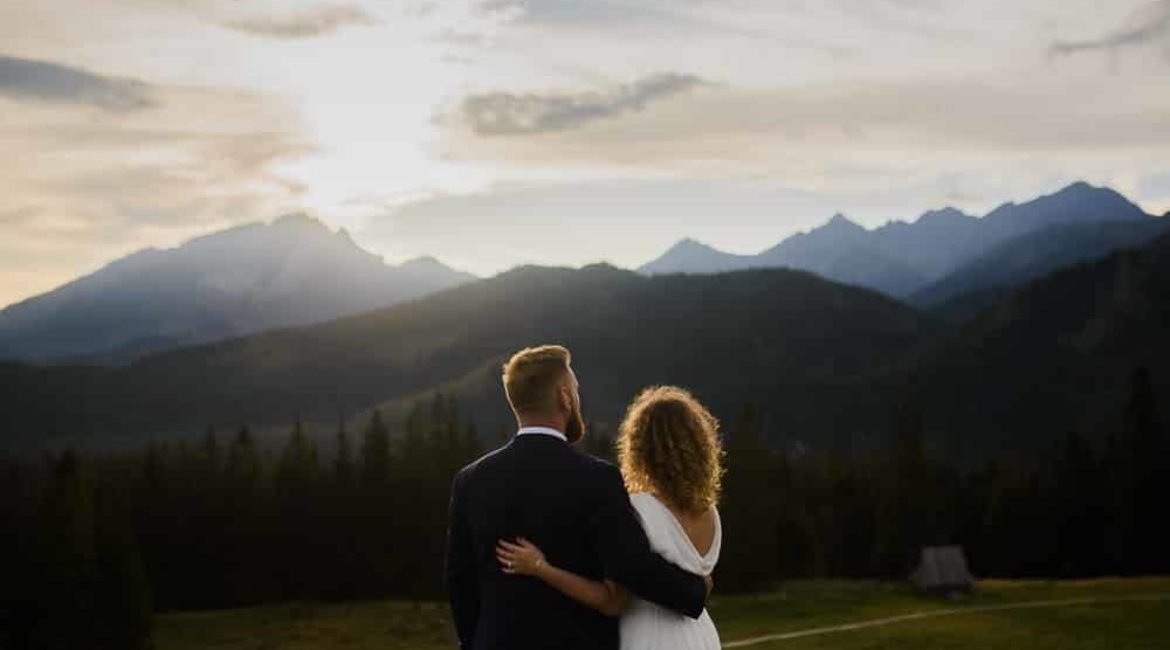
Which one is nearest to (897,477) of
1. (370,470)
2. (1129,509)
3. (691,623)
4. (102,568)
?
(1129,509)

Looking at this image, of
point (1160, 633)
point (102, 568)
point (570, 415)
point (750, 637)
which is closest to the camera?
point (570, 415)

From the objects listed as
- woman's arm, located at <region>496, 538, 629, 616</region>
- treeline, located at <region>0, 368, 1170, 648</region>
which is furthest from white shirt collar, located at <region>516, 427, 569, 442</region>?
treeline, located at <region>0, 368, 1170, 648</region>

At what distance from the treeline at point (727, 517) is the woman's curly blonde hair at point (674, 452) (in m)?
80.4

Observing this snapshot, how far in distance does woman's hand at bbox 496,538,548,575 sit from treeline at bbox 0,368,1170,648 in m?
81.0

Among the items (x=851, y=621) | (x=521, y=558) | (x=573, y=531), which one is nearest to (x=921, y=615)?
(x=851, y=621)

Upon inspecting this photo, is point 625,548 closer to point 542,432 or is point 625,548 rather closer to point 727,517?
point 542,432

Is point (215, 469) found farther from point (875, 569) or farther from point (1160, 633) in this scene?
point (1160, 633)

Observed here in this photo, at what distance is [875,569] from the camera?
110m

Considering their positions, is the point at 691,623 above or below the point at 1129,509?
above

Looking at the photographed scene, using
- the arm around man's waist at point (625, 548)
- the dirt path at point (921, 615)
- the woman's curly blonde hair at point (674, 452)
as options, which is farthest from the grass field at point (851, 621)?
the arm around man's waist at point (625, 548)

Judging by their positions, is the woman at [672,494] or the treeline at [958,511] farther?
the treeline at [958,511]

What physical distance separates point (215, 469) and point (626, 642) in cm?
10683

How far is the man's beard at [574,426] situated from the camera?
701cm

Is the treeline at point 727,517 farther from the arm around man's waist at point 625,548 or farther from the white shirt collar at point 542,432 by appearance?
the white shirt collar at point 542,432
